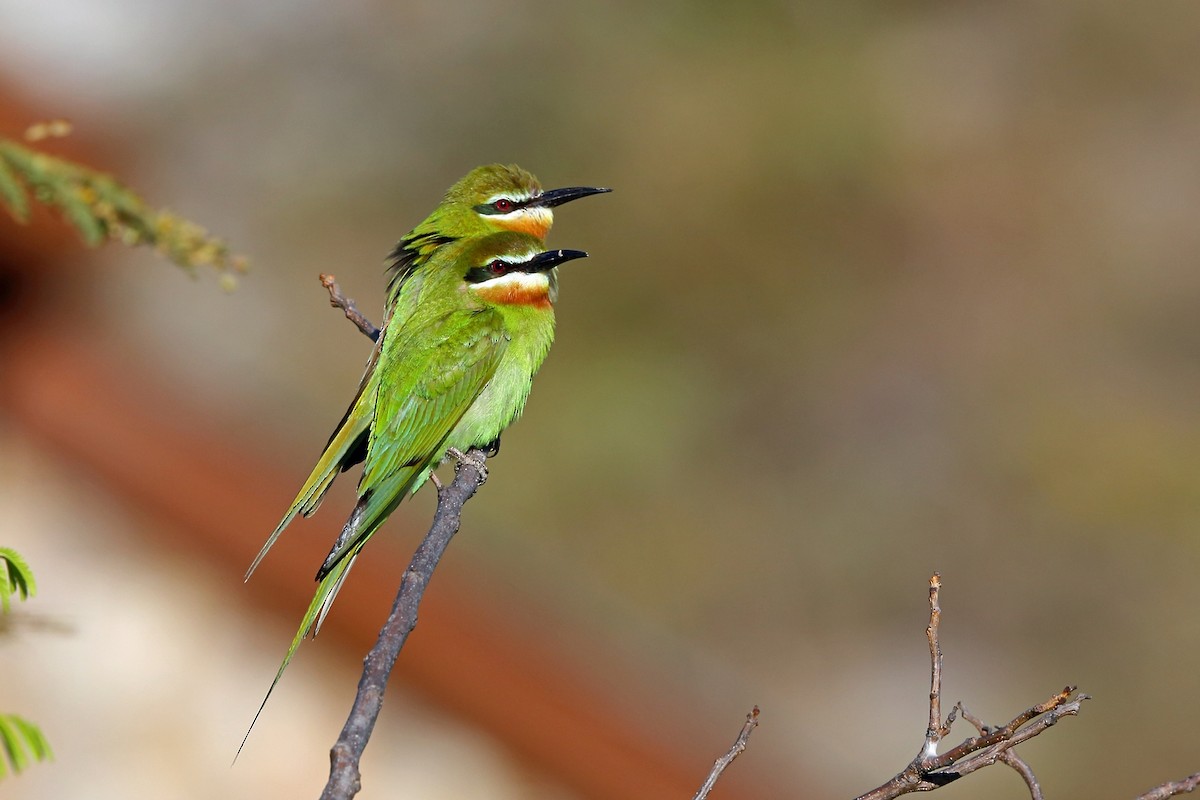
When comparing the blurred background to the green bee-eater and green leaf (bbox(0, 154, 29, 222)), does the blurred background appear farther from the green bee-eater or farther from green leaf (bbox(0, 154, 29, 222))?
green leaf (bbox(0, 154, 29, 222))

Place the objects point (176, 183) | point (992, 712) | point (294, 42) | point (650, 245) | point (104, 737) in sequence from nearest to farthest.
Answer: point (104, 737)
point (992, 712)
point (650, 245)
point (176, 183)
point (294, 42)

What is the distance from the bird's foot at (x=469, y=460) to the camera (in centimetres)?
276

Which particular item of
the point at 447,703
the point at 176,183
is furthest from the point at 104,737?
the point at 176,183

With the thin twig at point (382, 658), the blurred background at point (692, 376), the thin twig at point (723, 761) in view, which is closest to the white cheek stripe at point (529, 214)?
the blurred background at point (692, 376)

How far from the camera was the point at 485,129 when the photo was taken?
380 inches

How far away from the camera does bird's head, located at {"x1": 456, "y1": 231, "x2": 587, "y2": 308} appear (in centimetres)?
280

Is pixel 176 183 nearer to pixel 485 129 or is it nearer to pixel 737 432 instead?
pixel 485 129

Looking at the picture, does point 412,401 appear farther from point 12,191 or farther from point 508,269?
point 12,191

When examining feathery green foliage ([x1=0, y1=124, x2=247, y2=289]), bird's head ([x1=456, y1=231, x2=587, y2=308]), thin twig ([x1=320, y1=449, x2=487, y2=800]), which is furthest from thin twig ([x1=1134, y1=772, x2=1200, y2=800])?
bird's head ([x1=456, y1=231, x2=587, y2=308])

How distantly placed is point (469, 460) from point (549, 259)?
452 mm

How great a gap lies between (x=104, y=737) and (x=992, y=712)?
4.68 metres

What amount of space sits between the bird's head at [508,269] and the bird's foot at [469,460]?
12.9 inches

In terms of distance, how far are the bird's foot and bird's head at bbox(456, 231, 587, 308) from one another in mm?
327

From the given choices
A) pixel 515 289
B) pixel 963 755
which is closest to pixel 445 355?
pixel 515 289
